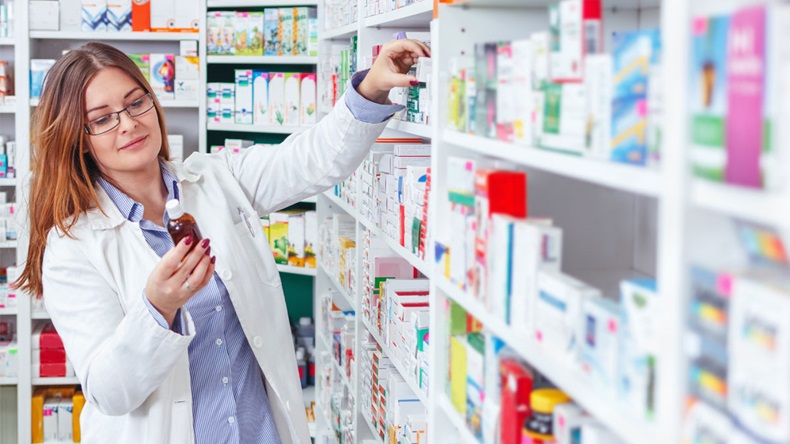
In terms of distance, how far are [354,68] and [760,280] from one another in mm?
2681

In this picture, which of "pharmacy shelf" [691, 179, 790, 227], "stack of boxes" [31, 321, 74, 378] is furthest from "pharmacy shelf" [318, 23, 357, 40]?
"pharmacy shelf" [691, 179, 790, 227]

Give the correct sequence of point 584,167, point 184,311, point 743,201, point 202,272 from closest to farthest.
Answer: point 743,201 → point 584,167 → point 202,272 → point 184,311

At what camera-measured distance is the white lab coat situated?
7.45 feet

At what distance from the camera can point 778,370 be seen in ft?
2.89

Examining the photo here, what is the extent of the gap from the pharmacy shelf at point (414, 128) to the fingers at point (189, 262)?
23.5 inches

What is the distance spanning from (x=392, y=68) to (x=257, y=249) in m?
0.65

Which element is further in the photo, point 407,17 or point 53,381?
point 53,381

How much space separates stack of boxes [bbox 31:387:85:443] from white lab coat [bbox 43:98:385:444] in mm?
2567

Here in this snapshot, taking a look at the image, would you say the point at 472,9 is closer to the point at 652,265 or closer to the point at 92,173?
the point at 652,265

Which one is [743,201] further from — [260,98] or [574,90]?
[260,98]

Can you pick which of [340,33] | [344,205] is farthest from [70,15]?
[344,205]

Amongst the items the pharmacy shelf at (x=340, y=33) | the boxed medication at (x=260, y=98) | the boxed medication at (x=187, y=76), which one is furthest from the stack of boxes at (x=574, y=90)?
the boxed medication at (x=187, y=76)

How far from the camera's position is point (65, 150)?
2414mm

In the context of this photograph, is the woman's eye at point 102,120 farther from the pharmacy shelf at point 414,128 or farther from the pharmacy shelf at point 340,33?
the pharmacy shelf at point 340,33
